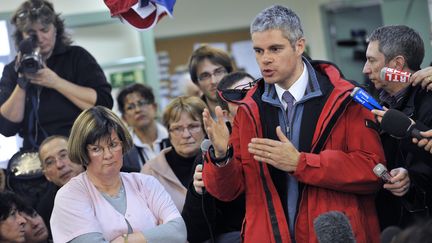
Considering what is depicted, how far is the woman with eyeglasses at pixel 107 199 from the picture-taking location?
11.0 ft

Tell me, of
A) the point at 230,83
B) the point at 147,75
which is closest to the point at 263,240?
the point at 230,83

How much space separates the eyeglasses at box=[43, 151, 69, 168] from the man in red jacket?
4.51 ft

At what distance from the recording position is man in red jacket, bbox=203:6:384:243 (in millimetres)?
2936

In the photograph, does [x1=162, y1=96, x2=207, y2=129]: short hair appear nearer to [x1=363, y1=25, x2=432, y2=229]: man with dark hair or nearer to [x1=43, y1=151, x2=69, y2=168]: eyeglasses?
[x1=43, y1=151, x2=69, y2=168]: eyeglasses

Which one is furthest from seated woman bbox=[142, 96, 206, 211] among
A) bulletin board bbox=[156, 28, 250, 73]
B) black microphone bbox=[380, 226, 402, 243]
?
bulletin board bbox=[156, 28, 250, 73]

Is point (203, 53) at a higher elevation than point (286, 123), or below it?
higher

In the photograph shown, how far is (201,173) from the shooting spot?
3.37 metres

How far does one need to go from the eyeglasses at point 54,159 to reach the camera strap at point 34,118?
0.28m

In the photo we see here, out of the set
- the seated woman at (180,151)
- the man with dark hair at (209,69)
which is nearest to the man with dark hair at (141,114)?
the man with dark hair at (209,69)

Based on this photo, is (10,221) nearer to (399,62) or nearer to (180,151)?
(180,151)

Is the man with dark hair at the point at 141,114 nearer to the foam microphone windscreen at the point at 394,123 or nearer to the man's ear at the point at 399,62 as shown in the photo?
the man's ear at the point at 399,62

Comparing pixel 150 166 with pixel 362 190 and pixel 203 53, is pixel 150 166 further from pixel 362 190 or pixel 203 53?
pixel 362 190

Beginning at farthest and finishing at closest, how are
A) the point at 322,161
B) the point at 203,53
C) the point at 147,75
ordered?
the point at 147,75
the point at 203,53
the point at 322,161

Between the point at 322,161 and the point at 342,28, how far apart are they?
644cm
